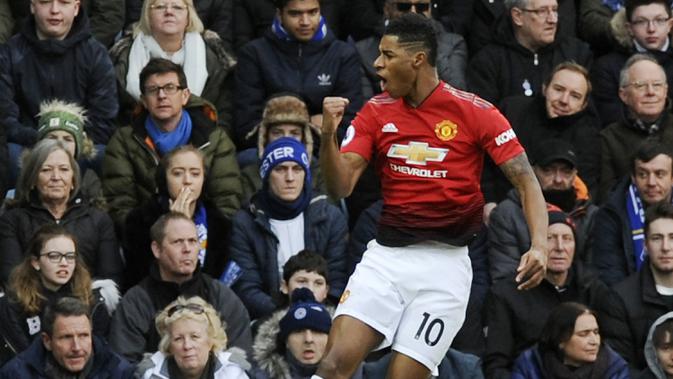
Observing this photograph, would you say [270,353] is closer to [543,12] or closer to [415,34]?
[415,34]

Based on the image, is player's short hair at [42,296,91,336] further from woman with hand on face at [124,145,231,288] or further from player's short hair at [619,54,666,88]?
player's short hair at [619,54,666,88]

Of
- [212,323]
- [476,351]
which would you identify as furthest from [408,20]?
[476,351]

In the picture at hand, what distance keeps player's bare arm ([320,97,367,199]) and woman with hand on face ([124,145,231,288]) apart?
12.2ft

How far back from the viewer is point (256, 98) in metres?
14.8

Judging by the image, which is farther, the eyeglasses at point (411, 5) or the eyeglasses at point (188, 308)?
the eyeglasses at point (411, 5)

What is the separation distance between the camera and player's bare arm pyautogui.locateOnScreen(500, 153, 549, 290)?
924 centimetres

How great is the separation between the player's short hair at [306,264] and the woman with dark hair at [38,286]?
53.2 inches

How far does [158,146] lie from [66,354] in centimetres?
255

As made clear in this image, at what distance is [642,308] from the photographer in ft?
42.7

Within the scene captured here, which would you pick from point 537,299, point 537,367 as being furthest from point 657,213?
point 537,367

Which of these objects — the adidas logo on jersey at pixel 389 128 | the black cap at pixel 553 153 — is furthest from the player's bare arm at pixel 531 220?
the black cap at pixel 553 153

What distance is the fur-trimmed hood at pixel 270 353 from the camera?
1210 centimetres

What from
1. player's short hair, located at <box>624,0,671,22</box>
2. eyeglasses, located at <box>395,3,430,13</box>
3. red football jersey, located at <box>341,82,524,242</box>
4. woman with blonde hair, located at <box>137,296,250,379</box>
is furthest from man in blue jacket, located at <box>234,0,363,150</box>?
red football jersey, located at <box>341,82,524,242</box>

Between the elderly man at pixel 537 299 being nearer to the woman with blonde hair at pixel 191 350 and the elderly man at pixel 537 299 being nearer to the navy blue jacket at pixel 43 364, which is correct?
the woman with blonde hair at pixel 191 350
